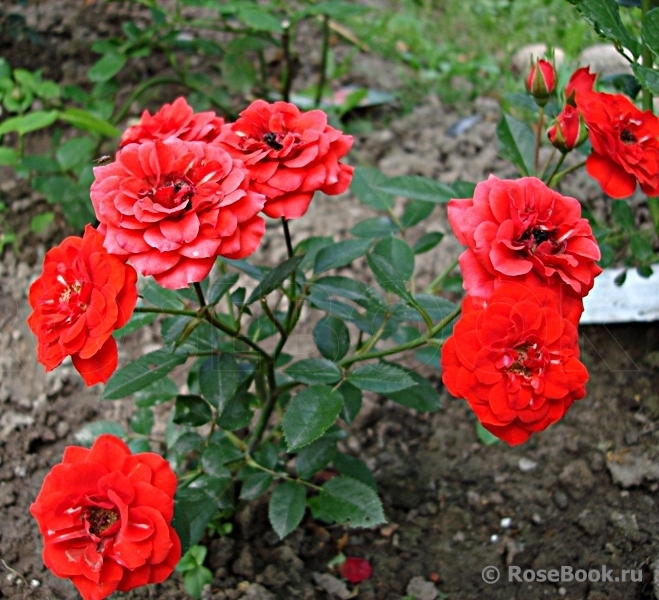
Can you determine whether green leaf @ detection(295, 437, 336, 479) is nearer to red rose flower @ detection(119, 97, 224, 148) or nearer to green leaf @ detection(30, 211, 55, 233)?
red rose flower @ detection(119, 97, 224, 148)

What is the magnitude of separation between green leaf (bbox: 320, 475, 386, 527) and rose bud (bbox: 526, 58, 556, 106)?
0.66m

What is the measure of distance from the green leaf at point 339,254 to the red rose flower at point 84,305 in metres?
0.38

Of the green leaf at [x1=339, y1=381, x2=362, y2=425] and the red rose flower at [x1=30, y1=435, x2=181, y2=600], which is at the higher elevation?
the red rose flower at [x1=30, y1=435, x2=181, y2=600]

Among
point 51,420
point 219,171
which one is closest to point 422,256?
point 51,420

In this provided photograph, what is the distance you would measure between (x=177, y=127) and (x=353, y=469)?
0.62 metres

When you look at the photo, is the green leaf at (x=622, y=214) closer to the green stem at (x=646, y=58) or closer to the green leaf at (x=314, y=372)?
the green stem at (x=646, y=58)

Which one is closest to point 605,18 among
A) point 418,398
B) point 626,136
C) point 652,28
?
point 652,28

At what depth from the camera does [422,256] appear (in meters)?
1.92

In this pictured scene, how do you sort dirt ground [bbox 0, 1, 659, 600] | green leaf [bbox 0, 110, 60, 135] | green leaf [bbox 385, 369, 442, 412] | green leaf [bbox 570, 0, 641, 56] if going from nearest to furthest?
green leaf [bbox 570, 0, 641, 56] < green leaf [bbox 385, 369, 442, 412] < dirt ground [bbox 0, 1, 659, 600] < green leaf [bbox 0, 110, 60, 135]

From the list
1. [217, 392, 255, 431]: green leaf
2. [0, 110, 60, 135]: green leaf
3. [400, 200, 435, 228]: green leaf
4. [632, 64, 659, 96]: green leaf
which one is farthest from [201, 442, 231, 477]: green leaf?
[0, 110, 60, 135]: green leaf

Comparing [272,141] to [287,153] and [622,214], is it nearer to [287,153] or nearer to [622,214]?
[287,153]

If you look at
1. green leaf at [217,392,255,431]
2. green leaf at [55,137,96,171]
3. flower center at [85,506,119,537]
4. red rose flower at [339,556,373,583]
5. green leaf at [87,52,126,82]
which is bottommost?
red rose flower at [339,556,373,583]

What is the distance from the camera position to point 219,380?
3.50 ft

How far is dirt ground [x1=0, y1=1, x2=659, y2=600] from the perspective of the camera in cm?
129
